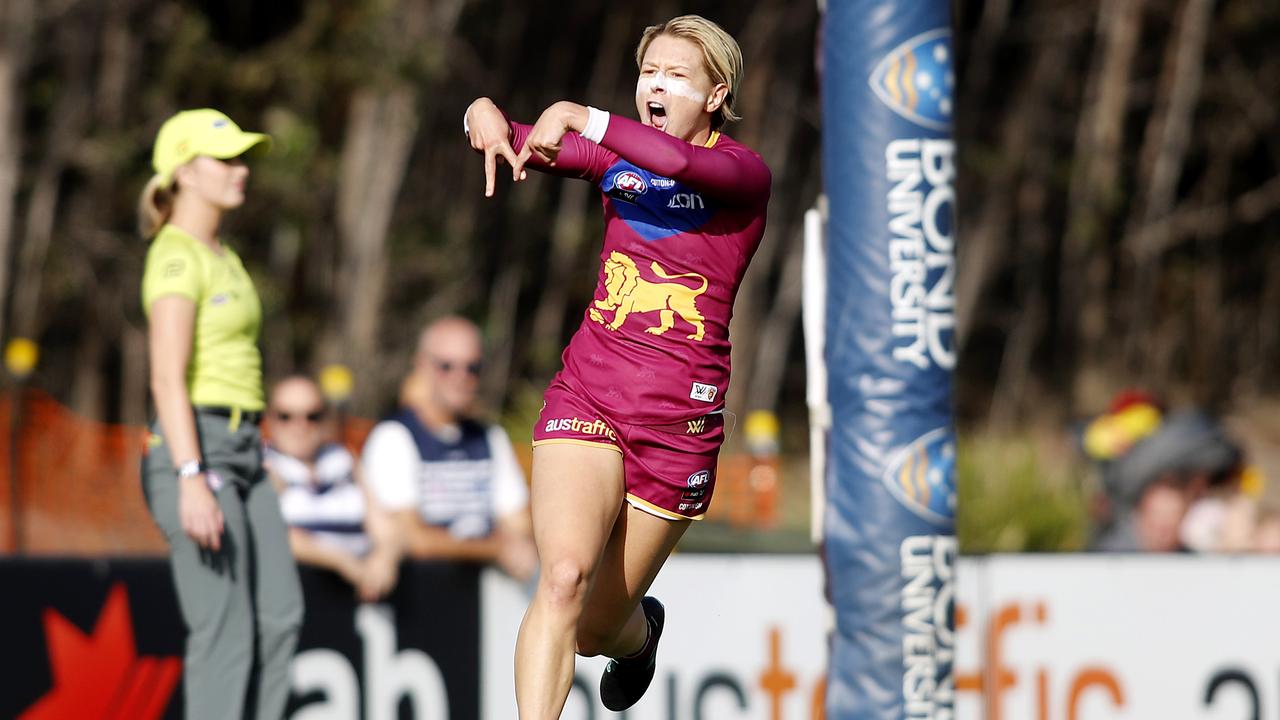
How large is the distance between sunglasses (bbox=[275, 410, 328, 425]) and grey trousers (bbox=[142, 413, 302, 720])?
2.11 metres

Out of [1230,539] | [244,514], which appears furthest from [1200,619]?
[244,514]

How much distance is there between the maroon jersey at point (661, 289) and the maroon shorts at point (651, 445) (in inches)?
1.3

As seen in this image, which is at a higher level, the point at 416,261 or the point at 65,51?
the point at 65,51

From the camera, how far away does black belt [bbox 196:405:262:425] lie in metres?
5.12

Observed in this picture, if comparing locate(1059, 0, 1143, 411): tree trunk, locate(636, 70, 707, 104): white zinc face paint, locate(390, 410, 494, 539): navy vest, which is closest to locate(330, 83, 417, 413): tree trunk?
locate(1059, 0, 1143, 411): tree trunk

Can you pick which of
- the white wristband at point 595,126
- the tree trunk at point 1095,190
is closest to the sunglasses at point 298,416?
the white wristband at point 595,126

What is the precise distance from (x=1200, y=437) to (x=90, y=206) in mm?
16741

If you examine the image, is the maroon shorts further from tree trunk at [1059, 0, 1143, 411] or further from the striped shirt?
tree trunk at [1059, 0, 1143, 411]

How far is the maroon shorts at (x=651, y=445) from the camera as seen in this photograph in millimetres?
4402

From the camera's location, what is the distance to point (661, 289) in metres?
4.45

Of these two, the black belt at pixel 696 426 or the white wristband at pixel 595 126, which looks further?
the black belt at pixel 696 426

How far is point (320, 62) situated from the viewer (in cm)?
2045

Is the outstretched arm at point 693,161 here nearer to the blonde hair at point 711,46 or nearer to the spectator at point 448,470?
the blonde hair at point 711,46

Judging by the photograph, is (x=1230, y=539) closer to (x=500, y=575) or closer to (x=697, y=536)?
(x=500, y=575)
